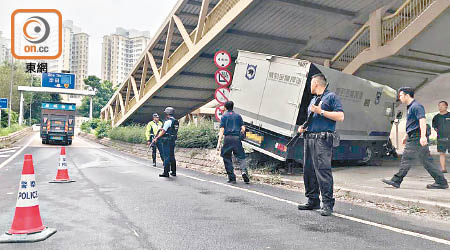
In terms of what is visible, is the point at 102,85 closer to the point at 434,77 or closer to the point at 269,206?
the point at 434,77

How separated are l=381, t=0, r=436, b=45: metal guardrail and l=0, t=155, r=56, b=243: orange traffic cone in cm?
1334

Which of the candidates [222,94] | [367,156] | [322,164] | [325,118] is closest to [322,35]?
[367,156]

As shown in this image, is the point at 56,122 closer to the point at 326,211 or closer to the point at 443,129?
the point at 443,129

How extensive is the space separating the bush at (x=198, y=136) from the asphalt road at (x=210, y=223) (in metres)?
5.87

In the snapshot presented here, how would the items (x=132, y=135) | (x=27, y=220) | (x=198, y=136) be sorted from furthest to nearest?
(x=132, y=135) → (x=198, y=136) → (x=27, y=220)

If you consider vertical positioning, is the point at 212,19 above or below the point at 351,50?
above

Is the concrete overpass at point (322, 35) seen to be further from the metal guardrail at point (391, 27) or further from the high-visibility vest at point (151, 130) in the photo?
the high-visibility vest at point (151, 130)

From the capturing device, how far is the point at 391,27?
15.4m

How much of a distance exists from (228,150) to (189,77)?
13323 millimetres

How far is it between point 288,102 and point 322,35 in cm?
912

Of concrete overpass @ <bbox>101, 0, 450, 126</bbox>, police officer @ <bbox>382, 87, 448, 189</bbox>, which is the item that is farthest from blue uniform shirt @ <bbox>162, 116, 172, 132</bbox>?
concrete overpass @ <bbox>101, 0, 450, 126</bbox>

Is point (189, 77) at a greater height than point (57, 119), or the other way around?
point (189, 77)

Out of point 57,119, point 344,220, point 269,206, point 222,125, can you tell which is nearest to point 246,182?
point 222,125

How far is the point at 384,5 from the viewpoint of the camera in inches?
571
